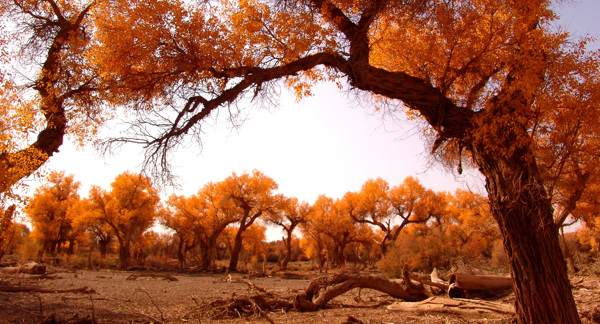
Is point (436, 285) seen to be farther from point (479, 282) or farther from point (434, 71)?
point (434, 71)

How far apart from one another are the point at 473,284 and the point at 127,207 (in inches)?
1100

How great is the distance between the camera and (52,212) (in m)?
29.4

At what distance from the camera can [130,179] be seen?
94.6ft

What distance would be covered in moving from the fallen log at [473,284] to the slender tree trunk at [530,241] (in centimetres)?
352

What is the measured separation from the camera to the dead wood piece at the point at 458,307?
5.35m

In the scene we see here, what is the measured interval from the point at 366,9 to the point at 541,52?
2.58 meters

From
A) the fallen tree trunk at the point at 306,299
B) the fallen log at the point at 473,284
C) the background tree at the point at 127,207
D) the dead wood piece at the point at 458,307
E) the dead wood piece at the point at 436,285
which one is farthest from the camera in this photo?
the background tree at the point at 127,207

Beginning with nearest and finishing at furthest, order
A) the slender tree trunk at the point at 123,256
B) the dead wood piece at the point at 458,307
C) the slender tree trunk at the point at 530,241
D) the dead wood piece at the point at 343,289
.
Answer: the slender tree trunk at the point at 530,241, the dead wood piece at the point at 458,307, the dead wood piece at the point at 343,289, the slender tree trunk at the point at 123,256

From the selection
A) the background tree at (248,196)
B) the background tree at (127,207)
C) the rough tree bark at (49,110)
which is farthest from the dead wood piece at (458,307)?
the background tree at (127,207)

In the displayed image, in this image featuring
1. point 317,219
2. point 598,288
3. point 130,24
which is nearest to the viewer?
point 130,24

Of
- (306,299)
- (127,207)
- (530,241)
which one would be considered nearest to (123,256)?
(127,207)

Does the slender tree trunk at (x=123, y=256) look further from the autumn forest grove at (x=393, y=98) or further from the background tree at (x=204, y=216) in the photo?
the autumn forest grove at (x=393, y=98)

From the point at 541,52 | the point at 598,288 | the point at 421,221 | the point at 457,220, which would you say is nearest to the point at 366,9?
the point at 541,52

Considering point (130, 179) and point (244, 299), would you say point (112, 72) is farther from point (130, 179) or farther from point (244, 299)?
point (130, 179)
